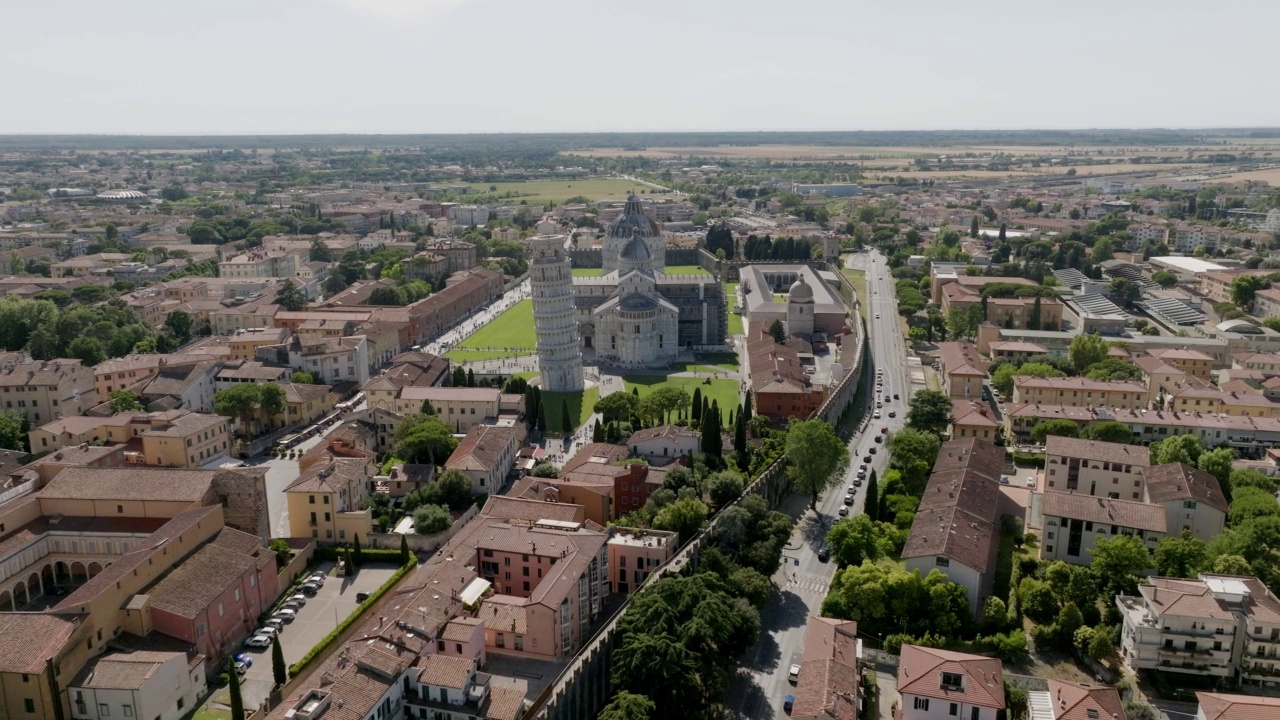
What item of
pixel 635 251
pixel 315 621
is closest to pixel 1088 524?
pixel 315 621

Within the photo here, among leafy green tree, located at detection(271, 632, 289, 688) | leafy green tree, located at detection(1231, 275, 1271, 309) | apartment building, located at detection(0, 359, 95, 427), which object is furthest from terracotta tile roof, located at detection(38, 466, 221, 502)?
leafy green tree, located at detection(1231, 275, 1271, 309)

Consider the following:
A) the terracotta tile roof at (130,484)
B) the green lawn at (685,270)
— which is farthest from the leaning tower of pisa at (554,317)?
the green lawn at (685,270)

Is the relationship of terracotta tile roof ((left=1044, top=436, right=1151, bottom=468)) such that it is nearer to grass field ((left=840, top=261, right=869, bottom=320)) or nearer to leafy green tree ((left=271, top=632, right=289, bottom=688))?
leafy green tree ((left=271, top=632, right=289, bottom=688))

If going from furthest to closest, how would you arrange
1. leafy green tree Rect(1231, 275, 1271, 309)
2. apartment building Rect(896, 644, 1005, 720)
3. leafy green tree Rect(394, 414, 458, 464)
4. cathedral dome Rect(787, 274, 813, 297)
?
leafy green tree Rect(1231, 275, 1271, 309) < cathedral dome Rect(787, 274, 813, 297) < leafy green tree Rect(394, 414, 458, 464) < apartment building Rect(896, 644, 1005, 720)

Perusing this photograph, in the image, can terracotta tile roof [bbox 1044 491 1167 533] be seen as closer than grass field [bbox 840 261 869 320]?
Yes

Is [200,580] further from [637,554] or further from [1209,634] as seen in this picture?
[1209,634]

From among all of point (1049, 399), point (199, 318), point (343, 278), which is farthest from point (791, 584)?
point (343, 278)
